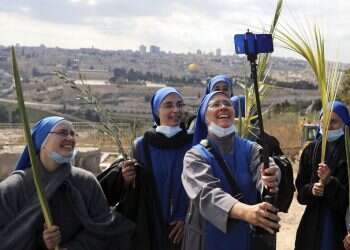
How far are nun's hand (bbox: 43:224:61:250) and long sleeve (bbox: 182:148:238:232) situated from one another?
827 mm

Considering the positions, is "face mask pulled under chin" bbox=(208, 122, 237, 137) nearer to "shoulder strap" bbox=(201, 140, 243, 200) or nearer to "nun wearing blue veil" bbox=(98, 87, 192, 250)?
"shoulder strap" bbox=(201, 140, 243, 200)

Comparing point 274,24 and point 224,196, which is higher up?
point 274,24

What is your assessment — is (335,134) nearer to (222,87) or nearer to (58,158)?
(222,87)

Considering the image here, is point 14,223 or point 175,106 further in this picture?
point 175,106

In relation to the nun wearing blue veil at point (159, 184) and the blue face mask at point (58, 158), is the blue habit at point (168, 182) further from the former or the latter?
the blue face mask at point (58, 158)

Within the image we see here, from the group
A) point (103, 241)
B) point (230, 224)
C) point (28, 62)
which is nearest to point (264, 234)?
point (230, 224)

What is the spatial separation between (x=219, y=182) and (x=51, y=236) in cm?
105

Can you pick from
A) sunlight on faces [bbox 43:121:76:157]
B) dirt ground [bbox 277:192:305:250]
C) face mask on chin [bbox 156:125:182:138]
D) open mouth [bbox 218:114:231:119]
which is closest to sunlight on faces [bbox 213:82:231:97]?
face mask on chin [bbox 156:125:182:138]

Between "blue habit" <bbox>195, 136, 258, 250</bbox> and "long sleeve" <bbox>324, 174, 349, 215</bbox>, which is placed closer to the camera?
"blue habit" <bbox>195, 136, 258, 250</bbox>

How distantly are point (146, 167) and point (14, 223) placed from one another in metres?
1.11

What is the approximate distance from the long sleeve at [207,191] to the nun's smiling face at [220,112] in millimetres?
248

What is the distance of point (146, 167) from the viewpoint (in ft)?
13.9

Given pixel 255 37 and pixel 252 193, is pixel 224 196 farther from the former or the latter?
pixel 255 37

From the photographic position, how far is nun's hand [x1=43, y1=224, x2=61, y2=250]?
329 centimetres
